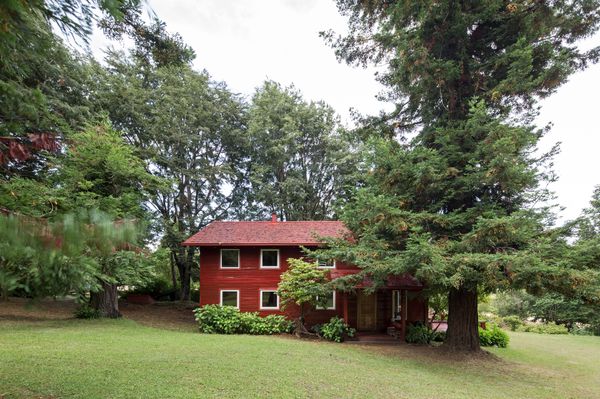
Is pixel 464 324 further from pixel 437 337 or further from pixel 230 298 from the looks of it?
pixel 230 298

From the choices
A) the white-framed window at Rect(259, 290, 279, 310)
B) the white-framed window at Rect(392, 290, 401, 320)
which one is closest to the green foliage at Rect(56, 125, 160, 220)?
the white-framed window at Rect(259, 290, 279, 310)

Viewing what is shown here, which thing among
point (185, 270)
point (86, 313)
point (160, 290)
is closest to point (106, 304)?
point (86, 313)

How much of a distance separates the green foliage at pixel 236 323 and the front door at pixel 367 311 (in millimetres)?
3367

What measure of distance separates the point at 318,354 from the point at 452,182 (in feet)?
22.1

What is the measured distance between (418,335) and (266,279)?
Result: 24.4 feet

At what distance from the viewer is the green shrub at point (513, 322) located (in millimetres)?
24608

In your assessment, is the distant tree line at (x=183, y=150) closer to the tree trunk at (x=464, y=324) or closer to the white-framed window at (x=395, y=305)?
the white-framed window at (x=395, y=305)

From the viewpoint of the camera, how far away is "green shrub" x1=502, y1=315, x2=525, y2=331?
80.7ft

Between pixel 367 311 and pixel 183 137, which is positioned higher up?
pixel 183 137

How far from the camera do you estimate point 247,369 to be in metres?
8.37

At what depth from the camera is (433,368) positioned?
10.3 m

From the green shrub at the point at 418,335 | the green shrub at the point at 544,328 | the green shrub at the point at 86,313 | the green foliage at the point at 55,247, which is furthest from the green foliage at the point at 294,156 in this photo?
the green foliage at the point at 55,247

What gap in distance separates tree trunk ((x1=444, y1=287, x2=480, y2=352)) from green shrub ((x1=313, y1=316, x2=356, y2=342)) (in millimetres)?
3951

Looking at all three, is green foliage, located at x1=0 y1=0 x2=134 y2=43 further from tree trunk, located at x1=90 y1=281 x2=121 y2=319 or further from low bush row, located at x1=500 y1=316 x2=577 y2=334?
low bush row, located at x1=500 y1=316 x2=577 y2=334
